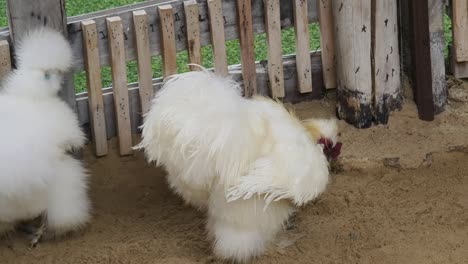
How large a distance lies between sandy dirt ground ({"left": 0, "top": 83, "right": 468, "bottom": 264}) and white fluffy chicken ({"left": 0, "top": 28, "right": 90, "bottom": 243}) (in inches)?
9.0

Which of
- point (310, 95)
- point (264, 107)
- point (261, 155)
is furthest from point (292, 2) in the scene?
point (261, 155)

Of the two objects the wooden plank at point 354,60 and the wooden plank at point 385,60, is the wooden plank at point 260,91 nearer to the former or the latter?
the wooden plank at point 354,60

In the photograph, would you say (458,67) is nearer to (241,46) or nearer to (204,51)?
(241,46)

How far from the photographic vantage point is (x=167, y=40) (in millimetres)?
5000

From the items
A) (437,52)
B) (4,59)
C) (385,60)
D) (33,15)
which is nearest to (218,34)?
(385,60)

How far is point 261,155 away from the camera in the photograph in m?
4.12

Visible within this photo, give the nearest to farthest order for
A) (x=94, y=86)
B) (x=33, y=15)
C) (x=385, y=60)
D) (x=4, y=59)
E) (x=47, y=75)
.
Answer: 1. (x=47, y=75)
2. (x=33, y=15)
3. (x=4, y=59)
4. (x=94, y=86)
5. (x=385, y=60)

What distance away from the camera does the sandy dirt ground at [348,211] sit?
444 cm

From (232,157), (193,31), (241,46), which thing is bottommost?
(232,157)

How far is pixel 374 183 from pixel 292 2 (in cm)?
116

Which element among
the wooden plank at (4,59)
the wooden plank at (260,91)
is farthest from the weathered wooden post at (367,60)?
the wooden plank at (4,59)

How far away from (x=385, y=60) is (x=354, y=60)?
180mm

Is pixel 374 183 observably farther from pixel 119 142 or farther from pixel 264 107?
pixel 119 142

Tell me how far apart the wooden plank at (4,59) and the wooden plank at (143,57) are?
0.70 meters
